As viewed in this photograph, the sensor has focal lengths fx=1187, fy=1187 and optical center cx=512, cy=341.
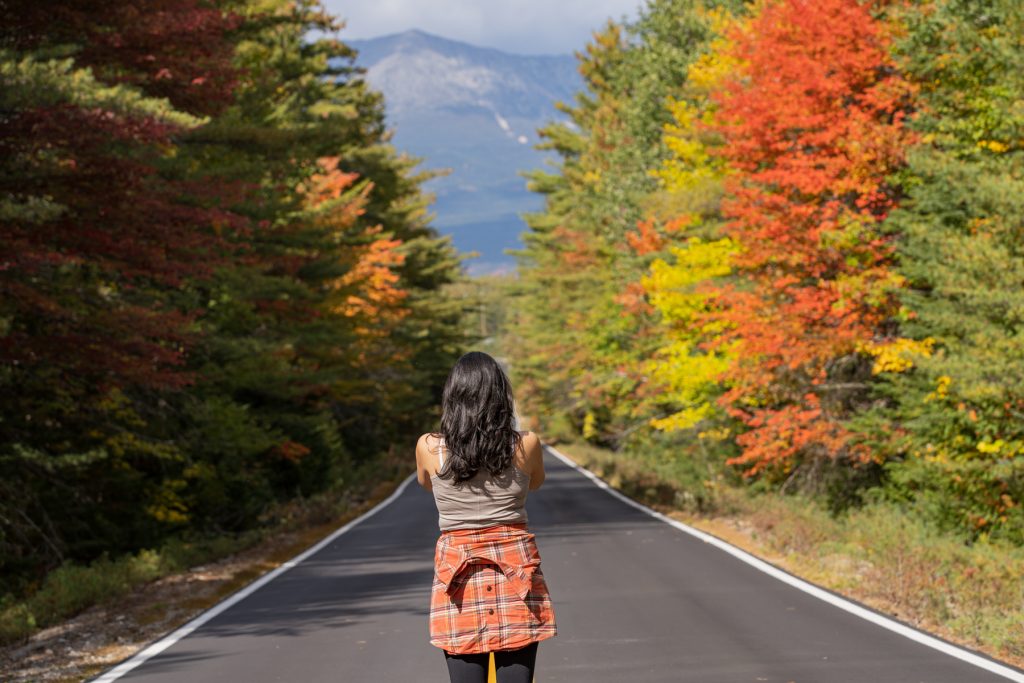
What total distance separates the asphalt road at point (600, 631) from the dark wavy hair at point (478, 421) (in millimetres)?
3739

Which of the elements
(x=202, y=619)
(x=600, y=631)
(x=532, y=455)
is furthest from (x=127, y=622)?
(x=532, y=455)

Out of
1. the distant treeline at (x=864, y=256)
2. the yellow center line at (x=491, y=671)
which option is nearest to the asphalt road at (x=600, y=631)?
the yellow center line at (x=491, y=671)

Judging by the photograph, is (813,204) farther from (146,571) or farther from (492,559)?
(492,559)

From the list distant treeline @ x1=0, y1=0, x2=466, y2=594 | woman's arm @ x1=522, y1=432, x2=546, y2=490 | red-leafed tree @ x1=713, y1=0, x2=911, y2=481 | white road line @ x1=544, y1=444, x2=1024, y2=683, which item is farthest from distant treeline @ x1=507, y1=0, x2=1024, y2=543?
woman's arm @ x1=522, y1=432, x2=546, y2=490

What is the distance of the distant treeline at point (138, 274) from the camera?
13.4m

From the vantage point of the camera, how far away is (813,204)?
63.9ft

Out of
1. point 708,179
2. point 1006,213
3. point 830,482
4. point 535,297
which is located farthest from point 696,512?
point 535,297

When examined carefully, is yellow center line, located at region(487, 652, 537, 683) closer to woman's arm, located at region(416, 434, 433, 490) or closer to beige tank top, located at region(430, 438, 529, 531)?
beige tank top, located at region(430, 438, 529, 531)

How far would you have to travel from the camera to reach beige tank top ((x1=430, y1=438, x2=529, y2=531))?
178 inches

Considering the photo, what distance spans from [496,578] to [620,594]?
7703 mm

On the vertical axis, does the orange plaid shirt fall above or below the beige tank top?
below

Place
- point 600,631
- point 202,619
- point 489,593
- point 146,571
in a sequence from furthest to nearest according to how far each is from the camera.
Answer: point 146,571, point 202,619, point 600,631, point 489,593

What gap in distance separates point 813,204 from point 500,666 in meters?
16.2

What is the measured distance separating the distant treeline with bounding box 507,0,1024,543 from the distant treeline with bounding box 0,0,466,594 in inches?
311
